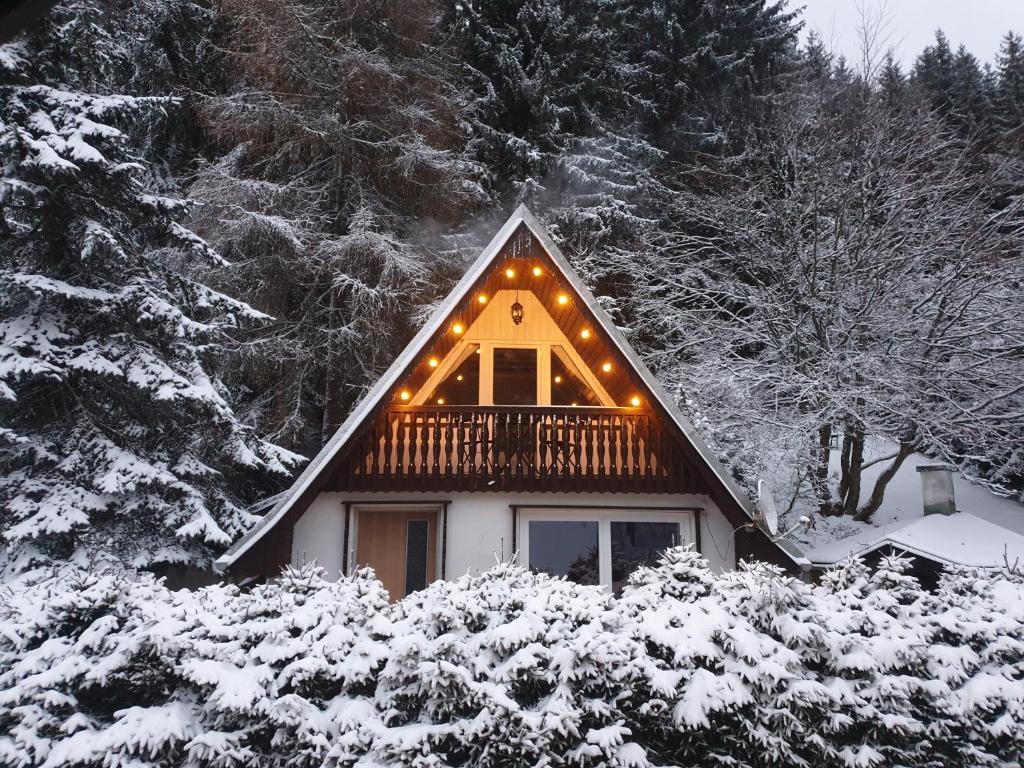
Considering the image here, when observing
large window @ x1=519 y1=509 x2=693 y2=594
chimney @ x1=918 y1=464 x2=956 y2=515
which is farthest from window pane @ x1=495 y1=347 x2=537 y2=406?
chimney @ x1=918 y1=464 x2=956 y2=515

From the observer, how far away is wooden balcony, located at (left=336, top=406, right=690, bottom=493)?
9836 mm

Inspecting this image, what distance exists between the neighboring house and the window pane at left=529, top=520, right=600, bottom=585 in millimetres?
3564

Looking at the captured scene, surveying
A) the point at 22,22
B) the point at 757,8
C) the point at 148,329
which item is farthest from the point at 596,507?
the point at 757,8

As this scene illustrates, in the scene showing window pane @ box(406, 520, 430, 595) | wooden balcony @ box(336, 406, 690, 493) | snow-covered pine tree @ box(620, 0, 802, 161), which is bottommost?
window pane @ box(406, 520, 430, 595)

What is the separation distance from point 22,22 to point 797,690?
17.9 feet

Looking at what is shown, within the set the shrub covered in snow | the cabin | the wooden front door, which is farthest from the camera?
the wooden front door

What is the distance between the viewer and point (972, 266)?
595 inches

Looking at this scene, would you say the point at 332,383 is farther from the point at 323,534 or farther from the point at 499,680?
the point at 499,680

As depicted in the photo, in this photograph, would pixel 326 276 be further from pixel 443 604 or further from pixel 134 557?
pixel 443 604

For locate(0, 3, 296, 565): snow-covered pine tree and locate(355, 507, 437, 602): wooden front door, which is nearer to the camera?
locate(0, 3, 296, 565): snow-covered pine tree

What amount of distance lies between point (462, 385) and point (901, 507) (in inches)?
531

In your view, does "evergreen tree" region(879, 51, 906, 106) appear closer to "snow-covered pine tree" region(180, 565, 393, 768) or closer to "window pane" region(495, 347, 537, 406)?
"window pane" region(495, 347, 537, 406)

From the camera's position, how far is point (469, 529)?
10.0m

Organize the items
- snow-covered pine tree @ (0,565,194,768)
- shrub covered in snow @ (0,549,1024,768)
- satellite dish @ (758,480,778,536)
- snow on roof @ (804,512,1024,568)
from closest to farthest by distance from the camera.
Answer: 1. snow-covered pine tree @ (0,565,194,768)
2. shrub covered in snow @ (0,549,1024,768)
3. satellite dish @ (758,480,778,536)
4. snow on roof @ (804,512,1024,568)
